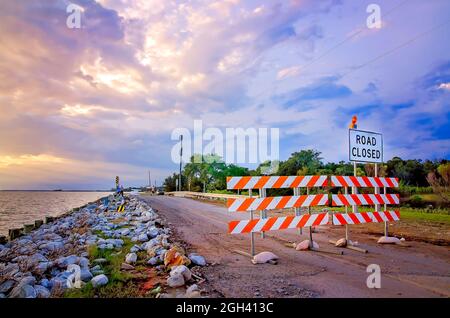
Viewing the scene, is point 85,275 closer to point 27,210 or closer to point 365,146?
→ point 365,146

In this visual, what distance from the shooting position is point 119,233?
9.87 metres

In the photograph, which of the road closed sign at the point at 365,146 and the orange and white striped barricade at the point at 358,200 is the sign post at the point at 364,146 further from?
the orange and white striped barricade at the point at 358,200

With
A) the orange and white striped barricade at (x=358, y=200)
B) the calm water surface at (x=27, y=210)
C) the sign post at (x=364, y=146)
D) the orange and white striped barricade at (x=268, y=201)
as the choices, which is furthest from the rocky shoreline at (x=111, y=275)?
the calm water surface at (x=27, y=210)

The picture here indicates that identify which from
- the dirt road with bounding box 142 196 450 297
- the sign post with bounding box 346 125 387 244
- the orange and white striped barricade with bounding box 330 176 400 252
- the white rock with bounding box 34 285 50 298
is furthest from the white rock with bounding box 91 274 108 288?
the sign post with bounding box 346 125 387 244

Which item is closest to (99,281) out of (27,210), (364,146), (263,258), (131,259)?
(131,259)

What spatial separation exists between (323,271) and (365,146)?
13.5ft

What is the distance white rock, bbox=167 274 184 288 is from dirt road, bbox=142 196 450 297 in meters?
0.37

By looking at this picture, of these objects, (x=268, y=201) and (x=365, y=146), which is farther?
(x=365, y=146)

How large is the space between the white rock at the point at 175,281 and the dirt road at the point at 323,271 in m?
0.37

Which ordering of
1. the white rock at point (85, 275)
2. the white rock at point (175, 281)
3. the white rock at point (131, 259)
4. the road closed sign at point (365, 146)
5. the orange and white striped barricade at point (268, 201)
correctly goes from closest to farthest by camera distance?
1. the white rock at point (175, 281)
2. the white rock at point (85, 275)
3. the white rock at point (131, 259)
4. the orange and white striped barricade at point (268, 201)
5. the road closed sign at point (365, 146)

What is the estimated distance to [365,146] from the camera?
789cm

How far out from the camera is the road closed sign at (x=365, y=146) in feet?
24.9
